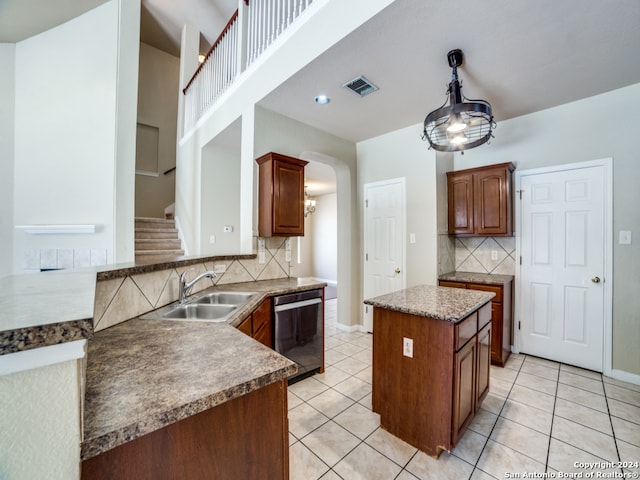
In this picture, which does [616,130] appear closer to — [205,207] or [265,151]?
[265,151]

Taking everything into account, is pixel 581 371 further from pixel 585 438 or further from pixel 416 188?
pixel 416 188

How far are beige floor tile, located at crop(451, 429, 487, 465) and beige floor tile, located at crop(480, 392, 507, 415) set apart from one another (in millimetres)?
378

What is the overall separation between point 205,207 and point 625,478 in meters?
4.99

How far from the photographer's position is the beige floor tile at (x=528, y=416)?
1.94 metres

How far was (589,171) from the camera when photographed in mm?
2756

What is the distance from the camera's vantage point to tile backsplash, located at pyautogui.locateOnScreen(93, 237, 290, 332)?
1.29m

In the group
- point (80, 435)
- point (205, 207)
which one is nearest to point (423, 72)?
point (80, 435)

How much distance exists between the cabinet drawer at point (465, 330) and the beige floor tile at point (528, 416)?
0.81 metres

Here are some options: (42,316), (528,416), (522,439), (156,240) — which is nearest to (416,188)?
(528,416)

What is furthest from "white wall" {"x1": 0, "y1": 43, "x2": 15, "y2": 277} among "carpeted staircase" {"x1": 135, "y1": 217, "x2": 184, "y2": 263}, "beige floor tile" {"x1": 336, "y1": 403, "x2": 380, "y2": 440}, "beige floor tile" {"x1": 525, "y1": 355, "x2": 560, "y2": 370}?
"beige floor tile" {"x1": 525, "y1": 355, "x2": 560, "y2": 370}

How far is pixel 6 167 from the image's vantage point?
3326 millimetres

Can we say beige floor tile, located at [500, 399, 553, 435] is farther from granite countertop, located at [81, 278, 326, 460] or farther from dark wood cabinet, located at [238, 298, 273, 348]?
granite countertop, located at [81, 278, 326, 460]

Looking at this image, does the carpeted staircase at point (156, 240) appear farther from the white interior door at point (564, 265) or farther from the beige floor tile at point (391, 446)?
the white interior door at point (564, 265)

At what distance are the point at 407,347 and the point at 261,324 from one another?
41.8 inches
